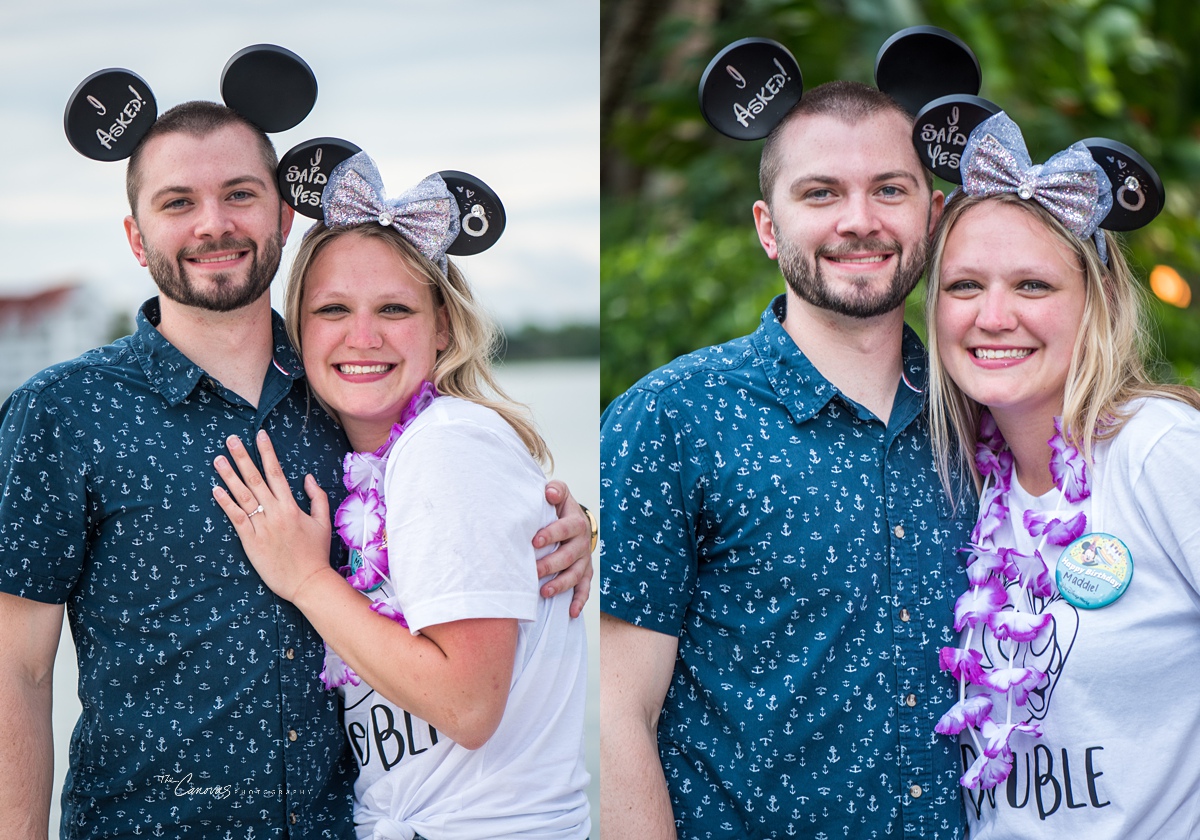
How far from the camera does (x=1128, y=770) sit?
7.27ft

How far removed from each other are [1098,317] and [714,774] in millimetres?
1218

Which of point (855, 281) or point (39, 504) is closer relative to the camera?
point (39, 504)

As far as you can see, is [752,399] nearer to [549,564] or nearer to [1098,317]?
[549,564]

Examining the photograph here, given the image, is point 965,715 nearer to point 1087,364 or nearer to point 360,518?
point 1087,364

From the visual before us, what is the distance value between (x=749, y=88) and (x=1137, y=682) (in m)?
1.44

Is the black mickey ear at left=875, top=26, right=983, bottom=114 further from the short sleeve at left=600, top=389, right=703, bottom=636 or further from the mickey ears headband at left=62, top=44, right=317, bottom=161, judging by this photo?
the mickey ears headband at left=62, top=44, right=317, bottom=161

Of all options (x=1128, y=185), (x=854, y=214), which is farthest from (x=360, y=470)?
(x=1128, y=185)

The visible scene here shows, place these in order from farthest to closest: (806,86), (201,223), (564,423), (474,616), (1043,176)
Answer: (806,86)
(564,423)
(1043,176)
(201,223)
(474,616)

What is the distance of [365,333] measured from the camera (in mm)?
2439

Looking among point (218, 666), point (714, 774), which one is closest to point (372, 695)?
point (218, 666)

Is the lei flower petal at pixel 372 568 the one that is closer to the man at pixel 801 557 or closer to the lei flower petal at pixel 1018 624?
the man at pixel 801 557

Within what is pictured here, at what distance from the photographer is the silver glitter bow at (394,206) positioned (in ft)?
8.09

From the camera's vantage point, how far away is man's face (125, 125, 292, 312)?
2359 millimetres

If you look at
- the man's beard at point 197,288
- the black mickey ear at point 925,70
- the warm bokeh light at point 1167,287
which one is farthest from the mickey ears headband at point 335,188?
the warm bokeh light at point 1167,287
